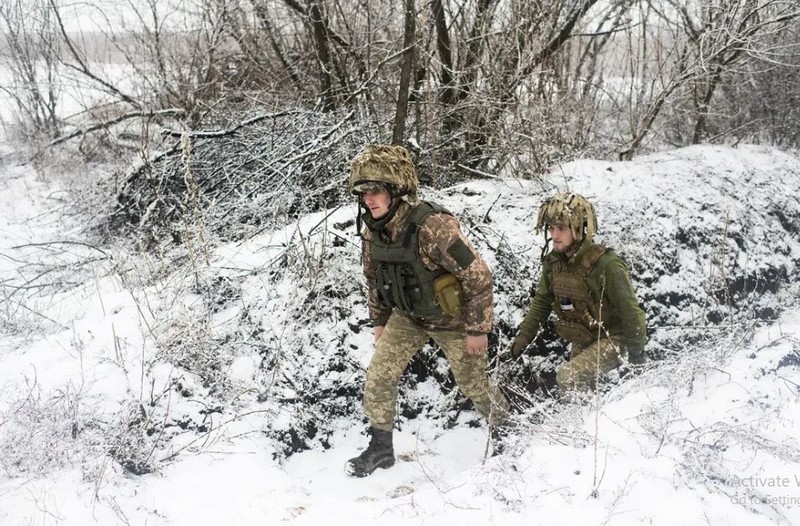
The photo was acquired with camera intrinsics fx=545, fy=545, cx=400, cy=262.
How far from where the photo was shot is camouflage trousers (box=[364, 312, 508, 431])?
3.38 metres

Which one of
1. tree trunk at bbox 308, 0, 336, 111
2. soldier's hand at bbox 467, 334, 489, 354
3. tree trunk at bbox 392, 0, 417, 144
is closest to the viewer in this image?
soldier's hand at bbox 467, 334, 489, 354

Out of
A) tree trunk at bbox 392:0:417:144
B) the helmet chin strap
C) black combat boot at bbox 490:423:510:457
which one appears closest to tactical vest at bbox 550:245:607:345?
black combat boot at bbox 490:423:510:457

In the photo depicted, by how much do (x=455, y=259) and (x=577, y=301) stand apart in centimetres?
108

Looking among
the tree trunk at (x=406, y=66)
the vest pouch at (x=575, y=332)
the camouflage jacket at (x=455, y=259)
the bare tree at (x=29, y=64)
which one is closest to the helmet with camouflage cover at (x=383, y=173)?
the camouflage jacket at (x=455, y=259)

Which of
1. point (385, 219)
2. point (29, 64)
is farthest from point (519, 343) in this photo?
point (29, 64)

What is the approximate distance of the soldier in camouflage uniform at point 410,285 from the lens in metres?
3.06

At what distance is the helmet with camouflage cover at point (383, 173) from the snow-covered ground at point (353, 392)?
1.37 m

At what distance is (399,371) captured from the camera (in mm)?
3451

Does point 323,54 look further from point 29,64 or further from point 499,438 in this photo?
point 29,64

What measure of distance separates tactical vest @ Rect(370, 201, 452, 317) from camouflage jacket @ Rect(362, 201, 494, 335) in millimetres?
34

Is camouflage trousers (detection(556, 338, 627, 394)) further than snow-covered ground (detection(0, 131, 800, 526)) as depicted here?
Yes

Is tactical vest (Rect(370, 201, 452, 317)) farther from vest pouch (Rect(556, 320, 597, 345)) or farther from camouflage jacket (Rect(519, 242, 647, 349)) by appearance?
vest pouch (Rect(556, 320, 597, 345))

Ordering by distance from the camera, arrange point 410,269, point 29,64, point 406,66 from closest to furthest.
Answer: point 410,269
point 406,66
point 29,64

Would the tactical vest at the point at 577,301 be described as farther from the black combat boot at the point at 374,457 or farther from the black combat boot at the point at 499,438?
the black combat boot at the point at 374,457
